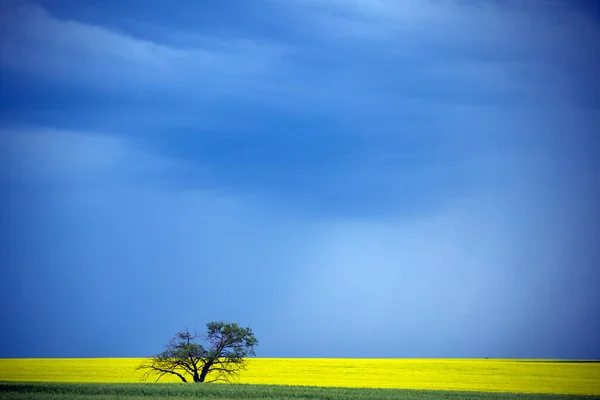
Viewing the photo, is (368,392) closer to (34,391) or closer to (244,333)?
(244,333)

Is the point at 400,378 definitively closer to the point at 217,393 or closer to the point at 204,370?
the point at 204,370

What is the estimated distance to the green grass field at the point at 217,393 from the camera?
37.4m

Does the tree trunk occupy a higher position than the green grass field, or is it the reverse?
the tree trunk

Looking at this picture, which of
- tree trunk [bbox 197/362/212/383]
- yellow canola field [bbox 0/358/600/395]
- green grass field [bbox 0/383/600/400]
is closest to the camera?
green grass field [bbox 0/383/600/400]

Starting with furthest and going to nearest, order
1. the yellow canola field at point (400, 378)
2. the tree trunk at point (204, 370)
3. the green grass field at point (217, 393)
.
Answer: the yellow canola field at point (400, 378)
the tree trunk at point (204, 370)
the green grass field at point (217, 393)

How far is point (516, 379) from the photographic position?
61.1 m

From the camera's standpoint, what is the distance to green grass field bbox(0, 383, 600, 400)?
37406 millimetres

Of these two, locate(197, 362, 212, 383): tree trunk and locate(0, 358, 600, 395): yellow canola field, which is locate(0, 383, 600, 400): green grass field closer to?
locate(197, 362, 212, 383): tree trunk

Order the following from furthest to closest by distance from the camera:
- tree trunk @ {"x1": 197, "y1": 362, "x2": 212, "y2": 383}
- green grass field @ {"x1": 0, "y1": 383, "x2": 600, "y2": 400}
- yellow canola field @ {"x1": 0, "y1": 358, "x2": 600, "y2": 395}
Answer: yellow canola field @ {"x1": 0, "y1": 358, "x2": 600, "y2": 395} → tree trunk @ {"x1": 197, "y1": 362, "x2": 212, "y2": 383} → green grass field @ {"x1": 0, "y1": 383, "x2": 600, "y2": 400}

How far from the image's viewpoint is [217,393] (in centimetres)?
3897

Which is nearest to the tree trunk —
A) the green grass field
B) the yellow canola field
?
the green grass field

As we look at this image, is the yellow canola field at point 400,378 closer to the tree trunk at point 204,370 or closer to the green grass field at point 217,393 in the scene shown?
the green grass field at point 217,393

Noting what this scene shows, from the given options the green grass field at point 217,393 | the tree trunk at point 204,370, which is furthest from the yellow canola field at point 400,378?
the tree trunk at point 204,370

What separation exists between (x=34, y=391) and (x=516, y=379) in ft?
155
